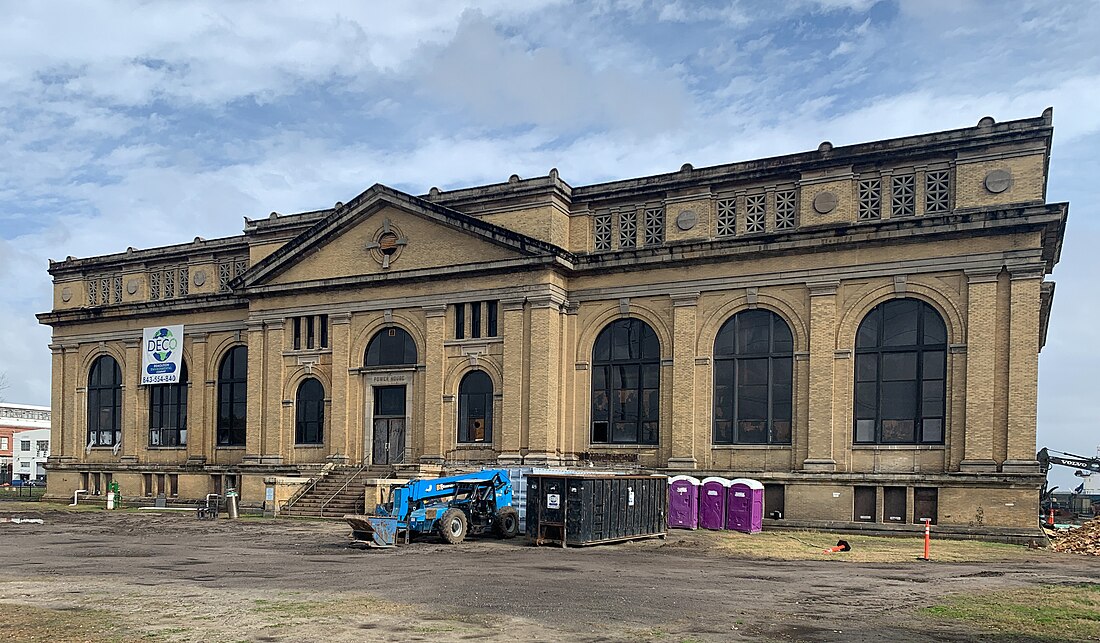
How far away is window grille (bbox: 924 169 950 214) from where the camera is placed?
32.8m

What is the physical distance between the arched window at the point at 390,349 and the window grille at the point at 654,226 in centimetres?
1089

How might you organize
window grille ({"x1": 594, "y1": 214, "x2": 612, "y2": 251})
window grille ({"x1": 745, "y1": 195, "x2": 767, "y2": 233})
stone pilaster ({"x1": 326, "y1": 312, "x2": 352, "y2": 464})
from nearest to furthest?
window grille ({"x1": 745, "y1": 195, "x2": 767, "y2": 233})
window grille ({"x1": 594, "y1": 214, "x2": 612, "y2": 251})
stone pilaster ({"x1": 326, "y1": 312, "x2": 352, "y2": 464})

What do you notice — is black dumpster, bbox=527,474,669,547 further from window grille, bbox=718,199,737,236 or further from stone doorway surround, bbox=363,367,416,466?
stone doorway surround, bbox=363,367,416,466

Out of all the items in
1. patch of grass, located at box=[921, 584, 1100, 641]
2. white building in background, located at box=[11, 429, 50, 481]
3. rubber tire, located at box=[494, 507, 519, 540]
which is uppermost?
patch of grass, located at box=[921, 584, 1100, 641]

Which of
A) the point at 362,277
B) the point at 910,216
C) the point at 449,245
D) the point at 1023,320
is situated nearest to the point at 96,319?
the point at 362,277

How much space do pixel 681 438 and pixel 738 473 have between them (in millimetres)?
2407

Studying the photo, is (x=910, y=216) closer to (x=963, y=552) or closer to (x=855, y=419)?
(x=855, y=419)

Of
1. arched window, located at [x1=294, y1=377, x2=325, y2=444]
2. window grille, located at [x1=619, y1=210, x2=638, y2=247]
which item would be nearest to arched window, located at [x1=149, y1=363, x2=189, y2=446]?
arched window, located at [x1=294, y1=377, x2=325, y2=444]

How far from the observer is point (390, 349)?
137 feet

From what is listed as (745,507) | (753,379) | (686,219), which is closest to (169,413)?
(686,219)

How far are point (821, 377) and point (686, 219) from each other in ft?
25.4

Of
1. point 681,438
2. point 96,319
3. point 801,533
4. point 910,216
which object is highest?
point 910,216

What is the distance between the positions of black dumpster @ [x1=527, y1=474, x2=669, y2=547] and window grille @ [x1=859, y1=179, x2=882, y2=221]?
1271cm

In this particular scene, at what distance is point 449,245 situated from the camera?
4006 centimetres
